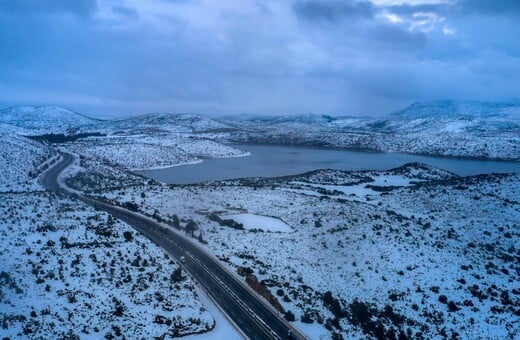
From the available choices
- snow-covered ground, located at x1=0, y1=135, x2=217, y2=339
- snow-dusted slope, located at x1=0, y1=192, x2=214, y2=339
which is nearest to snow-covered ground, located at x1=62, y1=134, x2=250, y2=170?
snow-covered ground, located at x1=0, y1=135, x2=217, y2=339

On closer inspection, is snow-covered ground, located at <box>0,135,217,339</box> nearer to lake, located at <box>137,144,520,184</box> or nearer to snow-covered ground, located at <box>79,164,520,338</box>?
snow-covered ground, located at <box>79,164,520,338</box>

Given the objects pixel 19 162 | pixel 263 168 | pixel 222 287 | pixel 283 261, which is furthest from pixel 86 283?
pixel 263 168

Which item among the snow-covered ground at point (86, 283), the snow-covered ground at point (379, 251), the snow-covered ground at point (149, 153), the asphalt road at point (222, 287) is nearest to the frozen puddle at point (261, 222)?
the snow-covered ground at point (379, 251)

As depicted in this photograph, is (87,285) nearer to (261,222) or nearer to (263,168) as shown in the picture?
(261,222)

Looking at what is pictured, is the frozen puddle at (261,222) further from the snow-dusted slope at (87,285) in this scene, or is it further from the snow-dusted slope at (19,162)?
the snow-dusted slope at (19,162)

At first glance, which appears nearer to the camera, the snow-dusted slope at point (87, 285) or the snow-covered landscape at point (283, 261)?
the snow-dusted slope at point (87, 285)

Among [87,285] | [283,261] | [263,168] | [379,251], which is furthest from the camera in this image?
[263,168]

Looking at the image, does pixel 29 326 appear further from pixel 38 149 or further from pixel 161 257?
pixel 38 149
